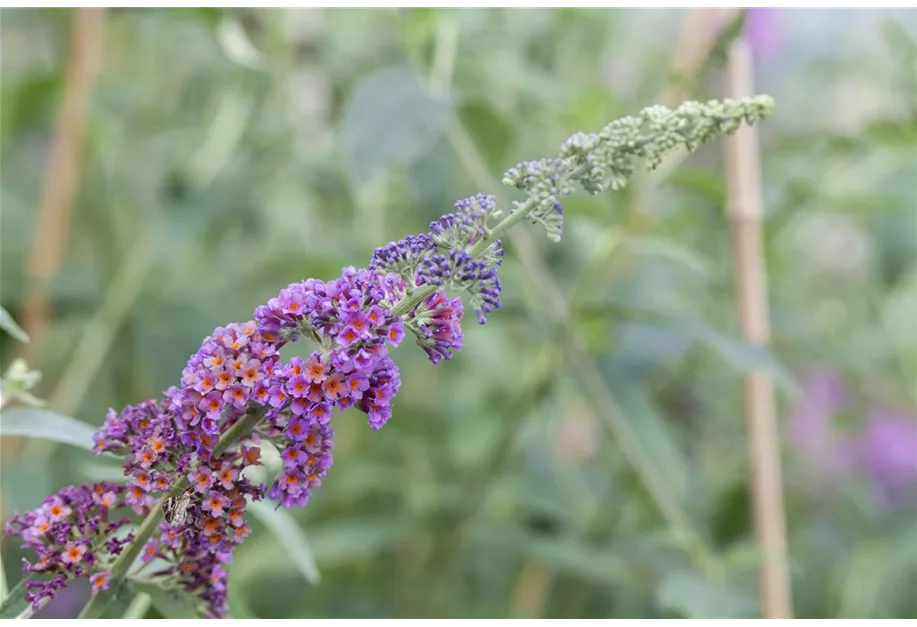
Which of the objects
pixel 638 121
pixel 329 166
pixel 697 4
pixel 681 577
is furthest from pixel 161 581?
pixel 697 4

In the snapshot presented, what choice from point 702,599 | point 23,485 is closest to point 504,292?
point 702,599

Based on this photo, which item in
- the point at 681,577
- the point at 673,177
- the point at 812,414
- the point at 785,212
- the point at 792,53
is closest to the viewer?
the point at 681,577

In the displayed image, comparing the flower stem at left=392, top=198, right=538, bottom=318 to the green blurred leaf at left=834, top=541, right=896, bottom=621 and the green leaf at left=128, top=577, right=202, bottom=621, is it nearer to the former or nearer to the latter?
the green leaf at left=128, top=577, right=202, bottom=621

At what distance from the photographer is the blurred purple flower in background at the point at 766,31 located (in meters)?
1.72

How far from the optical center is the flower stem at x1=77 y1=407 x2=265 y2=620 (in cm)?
51

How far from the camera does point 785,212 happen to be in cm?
125

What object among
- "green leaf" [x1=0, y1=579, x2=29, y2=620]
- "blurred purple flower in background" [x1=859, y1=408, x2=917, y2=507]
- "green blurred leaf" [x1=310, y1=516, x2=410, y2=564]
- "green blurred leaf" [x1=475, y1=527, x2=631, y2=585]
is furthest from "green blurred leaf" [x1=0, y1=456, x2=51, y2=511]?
"blurred purple flower in background" [x1=859, y1=408, x2=917, y2=507]

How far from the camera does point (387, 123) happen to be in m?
1.03

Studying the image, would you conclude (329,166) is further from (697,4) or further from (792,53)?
(792,53)

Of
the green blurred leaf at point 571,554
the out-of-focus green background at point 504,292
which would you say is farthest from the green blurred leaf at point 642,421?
the green blurred leaf at point 571,554

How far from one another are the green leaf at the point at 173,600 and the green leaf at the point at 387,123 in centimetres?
50

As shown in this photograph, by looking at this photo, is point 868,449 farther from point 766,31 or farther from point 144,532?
point 144,532

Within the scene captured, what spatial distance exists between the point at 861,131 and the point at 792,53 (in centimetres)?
97

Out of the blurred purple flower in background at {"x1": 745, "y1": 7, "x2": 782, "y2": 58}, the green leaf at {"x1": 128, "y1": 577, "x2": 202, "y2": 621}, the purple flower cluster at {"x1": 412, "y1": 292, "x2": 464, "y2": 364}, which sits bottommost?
the green leaf at {"x1": 128, "y1": 577, "x2": 202, "y2": 621}
